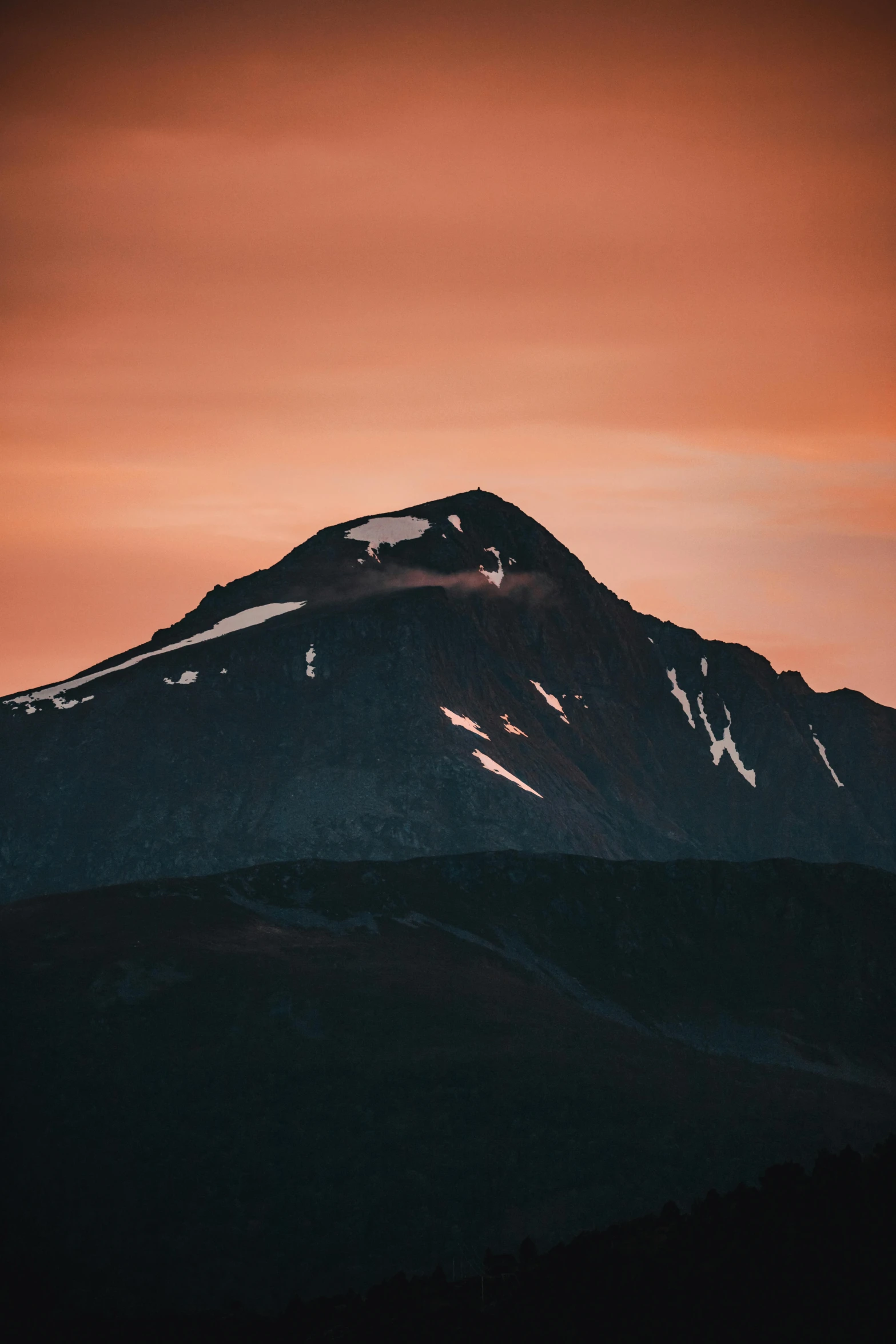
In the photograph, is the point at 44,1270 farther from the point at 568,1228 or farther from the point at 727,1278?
the point at 727,1278

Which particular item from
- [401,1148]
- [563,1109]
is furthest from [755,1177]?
[401,1148]

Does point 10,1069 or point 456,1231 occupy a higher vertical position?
point 10,1069

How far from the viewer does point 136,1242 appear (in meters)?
165

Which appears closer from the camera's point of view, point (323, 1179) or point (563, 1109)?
point (323, 1179)

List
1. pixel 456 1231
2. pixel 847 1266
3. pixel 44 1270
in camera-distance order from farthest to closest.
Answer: pixel 456 1231 → pixel 44 1270 → pixel 847 1266

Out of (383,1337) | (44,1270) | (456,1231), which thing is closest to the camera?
(383,1337)

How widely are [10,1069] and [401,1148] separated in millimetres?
40711

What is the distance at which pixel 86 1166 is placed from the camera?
178 meters

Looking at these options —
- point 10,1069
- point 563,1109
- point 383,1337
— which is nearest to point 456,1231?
point 563,1109

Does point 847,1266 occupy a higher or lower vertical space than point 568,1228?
higher

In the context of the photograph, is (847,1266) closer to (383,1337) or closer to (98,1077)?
(383,1337)

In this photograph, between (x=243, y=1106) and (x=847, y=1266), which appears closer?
(x=847, y=1266)

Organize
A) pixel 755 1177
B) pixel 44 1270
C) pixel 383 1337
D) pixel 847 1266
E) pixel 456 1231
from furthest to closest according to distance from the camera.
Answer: pixel 755 1177 → pixel 456 1231 → pixel 44 1270 → pixel 383 1337 → pixel 847 1266

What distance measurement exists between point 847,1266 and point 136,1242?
84.2 m
